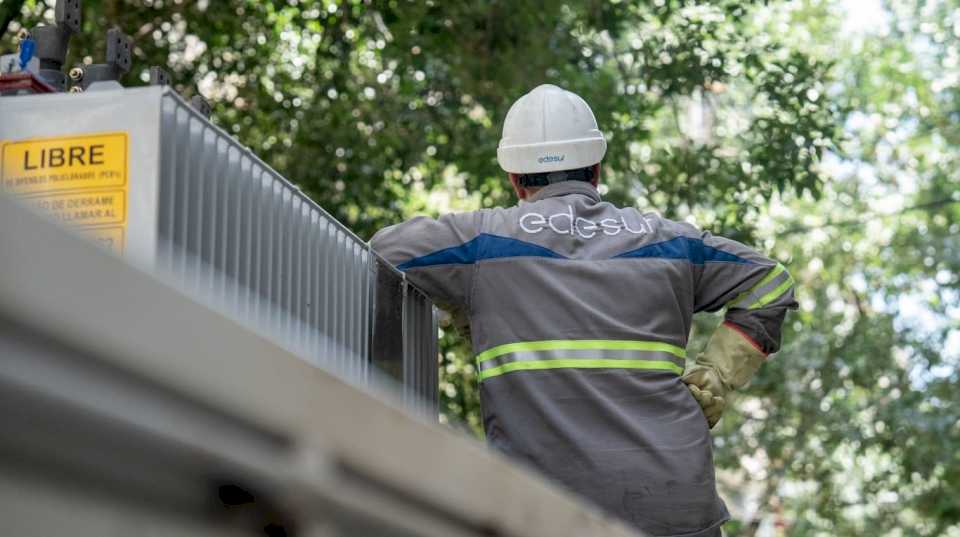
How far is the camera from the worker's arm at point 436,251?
4.01 meters

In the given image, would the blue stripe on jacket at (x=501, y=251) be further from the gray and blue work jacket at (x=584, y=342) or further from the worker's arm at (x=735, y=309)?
the worker's arm at (x=735, y=309)

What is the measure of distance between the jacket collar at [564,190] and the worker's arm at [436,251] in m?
0.26

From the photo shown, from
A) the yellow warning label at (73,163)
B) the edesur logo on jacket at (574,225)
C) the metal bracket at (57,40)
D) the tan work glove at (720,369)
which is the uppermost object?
the metal bracket at (57,40)

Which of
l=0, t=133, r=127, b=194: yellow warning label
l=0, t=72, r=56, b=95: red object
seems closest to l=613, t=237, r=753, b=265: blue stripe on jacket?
l=0, t=72, r=56, b=95: red object

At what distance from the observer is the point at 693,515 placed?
4.01 m

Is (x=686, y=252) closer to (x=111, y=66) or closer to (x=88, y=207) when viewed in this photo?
(x=111, y=66)

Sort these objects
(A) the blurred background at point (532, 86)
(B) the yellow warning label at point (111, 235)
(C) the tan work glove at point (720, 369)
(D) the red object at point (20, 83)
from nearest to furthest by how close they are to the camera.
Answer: (B) the yellow warning label at point (111, 235)
(D) the red object at point (20, 83)
(C) the tan work glove at point (720, 369)
(A) the blurred background at point (532, 86)

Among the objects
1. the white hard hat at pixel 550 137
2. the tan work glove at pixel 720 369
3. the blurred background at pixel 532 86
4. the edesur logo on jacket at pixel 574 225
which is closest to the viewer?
the edesur logo on jacket at pixel 574 225

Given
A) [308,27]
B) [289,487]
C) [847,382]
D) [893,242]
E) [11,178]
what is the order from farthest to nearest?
[893,242]
[847,382]
[308,27]
[11,178]
[289,487]

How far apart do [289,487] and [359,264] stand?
7.67 feet

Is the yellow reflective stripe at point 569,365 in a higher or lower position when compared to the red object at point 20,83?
lower

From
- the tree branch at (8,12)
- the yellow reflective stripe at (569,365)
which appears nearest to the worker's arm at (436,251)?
the yellow reflective stripe at (569,365)

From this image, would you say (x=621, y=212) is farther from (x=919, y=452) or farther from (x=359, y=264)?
(x=919, y=452)

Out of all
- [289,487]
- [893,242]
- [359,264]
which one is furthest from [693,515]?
[893,242]
